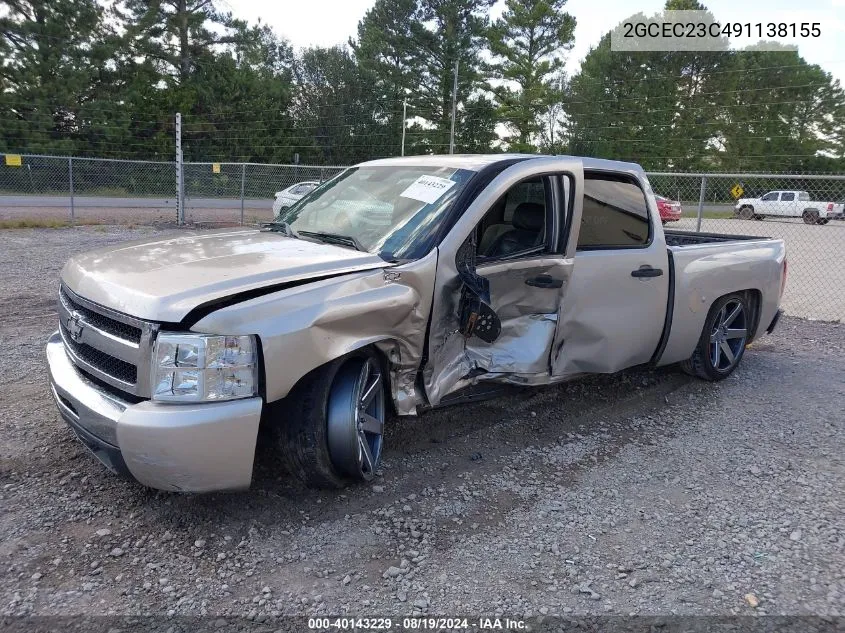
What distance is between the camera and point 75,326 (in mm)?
Result: 3273

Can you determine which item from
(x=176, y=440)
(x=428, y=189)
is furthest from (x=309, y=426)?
(x=428, y=189)

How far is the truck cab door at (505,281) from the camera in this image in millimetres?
3693

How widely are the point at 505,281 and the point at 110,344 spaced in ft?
7.31

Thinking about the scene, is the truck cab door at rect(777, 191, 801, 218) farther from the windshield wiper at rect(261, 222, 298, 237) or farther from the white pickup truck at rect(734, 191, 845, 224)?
the windshield wiper at rect(261, 222, 298, 237)

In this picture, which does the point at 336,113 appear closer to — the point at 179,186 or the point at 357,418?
the point at 179,186

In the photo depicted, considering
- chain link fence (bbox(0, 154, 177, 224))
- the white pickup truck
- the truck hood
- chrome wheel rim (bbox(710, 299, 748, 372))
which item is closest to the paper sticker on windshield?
the truck hood

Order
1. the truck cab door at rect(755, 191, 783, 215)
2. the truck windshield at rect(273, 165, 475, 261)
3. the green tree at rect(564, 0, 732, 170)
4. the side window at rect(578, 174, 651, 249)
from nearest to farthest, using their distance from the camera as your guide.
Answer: the truck windshield at rect(273, 165, 475, 261), the side window at rect(578, 174, 651, 249), the truck cab door at rect(755, 191, 783, 215), the green tree at rect(564, 0, 732, 170)

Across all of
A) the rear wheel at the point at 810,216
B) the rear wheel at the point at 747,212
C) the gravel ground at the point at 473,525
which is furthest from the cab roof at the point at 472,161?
the rear wheel at the point at 747,212

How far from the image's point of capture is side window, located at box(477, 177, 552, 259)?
4.20 m

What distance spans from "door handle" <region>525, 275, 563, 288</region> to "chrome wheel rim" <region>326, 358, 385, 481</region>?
121 centimetres

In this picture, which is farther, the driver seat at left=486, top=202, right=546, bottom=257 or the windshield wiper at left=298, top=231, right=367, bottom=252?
the driver seat at left=486, top=202, right=546, bottom=257

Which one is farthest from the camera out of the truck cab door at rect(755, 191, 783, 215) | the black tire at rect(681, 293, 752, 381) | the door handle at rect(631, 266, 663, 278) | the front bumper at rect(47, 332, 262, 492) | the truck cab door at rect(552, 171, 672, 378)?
the truck cab door at rect(755, 191, 783, 215)

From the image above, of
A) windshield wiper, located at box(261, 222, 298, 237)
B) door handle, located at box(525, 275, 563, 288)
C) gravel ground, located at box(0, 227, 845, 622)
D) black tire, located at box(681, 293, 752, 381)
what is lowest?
gravel ground, located at box(0, 227, 845, 622)

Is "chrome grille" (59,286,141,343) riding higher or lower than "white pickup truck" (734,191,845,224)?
lower
